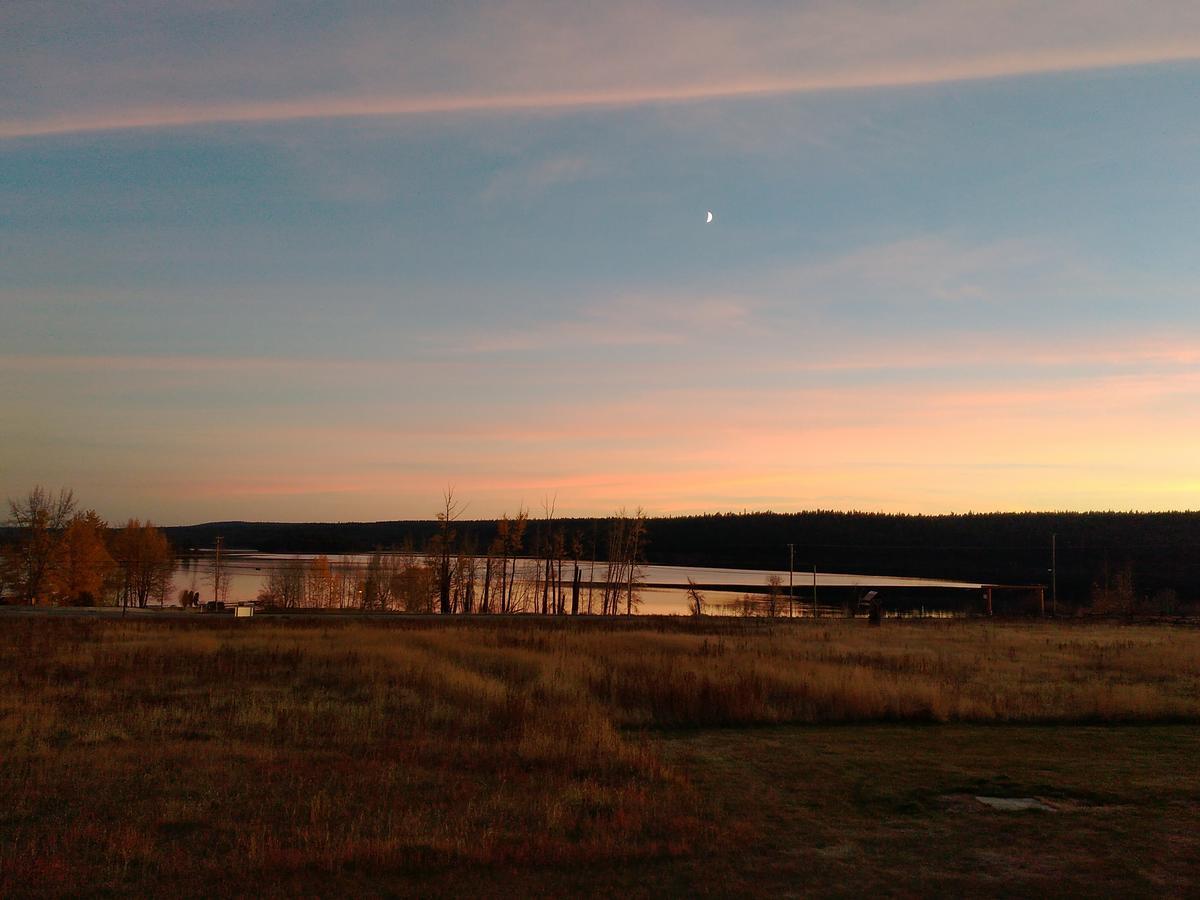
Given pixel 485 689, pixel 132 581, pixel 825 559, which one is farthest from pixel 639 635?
pixel 825 559

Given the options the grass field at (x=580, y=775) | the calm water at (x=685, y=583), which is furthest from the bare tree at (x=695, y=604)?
the grass field at (x=580, y=775)

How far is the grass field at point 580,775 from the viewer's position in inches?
275

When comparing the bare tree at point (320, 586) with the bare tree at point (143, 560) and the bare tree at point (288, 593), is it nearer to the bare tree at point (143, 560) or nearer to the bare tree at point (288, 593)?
the bare tree at point (288, 593)

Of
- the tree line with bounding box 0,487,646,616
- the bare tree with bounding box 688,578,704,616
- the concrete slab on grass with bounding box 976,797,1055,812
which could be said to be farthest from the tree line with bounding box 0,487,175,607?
the concrete slab on grass with bounding box 976,797,1055,812

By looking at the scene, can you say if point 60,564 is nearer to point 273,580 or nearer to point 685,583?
point 273,580

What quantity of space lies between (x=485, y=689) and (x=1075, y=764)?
9499mm

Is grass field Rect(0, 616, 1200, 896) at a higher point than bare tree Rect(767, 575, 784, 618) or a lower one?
higher

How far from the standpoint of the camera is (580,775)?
34.4 feet

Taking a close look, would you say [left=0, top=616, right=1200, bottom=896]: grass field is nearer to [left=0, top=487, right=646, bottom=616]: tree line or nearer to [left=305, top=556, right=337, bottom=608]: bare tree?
[left=0, top=487, right=646, bottom=616]: tree line

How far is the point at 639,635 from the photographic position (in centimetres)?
2927

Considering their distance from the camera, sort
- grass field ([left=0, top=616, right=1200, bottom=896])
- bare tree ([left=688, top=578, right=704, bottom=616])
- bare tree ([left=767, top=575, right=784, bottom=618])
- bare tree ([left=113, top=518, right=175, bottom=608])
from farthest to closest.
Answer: bare tree ([left=113, top=518, right=175, bottom=608]), bare tree ([left=688, top=578, right=704, bottom=616]), bare tree ([left=767, top=575, right=784, bottom=618]), grass field ([left=0, top=616, right=1200, bottom=896])

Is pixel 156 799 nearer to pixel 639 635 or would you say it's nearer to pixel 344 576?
pixel 639 635

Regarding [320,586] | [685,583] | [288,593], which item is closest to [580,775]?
[288,593]

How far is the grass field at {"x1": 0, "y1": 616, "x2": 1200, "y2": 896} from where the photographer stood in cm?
697
